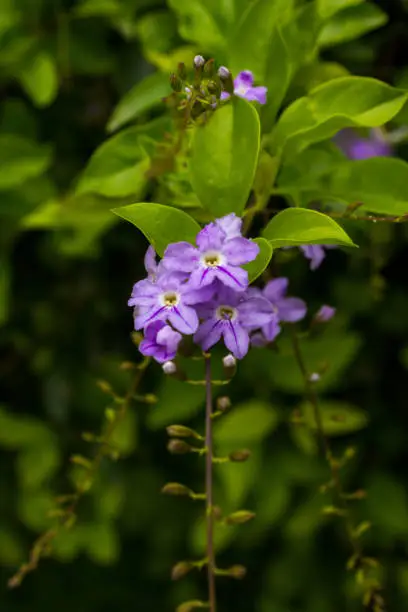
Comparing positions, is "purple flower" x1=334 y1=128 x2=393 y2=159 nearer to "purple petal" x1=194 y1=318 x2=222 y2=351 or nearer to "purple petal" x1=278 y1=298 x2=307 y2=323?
"purple petal" x1=278 y1=298 x2=307 y2=323

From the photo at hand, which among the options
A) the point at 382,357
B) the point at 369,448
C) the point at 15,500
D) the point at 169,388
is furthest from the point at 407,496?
the point at 15,500

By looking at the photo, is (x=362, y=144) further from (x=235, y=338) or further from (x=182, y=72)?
(x=235, y=338)

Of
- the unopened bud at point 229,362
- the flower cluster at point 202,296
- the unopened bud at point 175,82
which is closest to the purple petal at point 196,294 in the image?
the flower cluster at point 202,296

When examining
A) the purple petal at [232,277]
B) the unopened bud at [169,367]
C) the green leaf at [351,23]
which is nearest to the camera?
the purple petal at [232,277]

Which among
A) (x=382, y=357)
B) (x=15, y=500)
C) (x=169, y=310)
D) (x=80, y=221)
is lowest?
(x=15, y=500)

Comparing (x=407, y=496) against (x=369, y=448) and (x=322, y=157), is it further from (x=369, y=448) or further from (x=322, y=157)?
(x=322, y=157)

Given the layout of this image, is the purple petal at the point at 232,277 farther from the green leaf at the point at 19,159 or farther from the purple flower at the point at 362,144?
the green leaf at the point at 19,159

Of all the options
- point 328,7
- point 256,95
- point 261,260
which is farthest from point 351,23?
point 261,260
